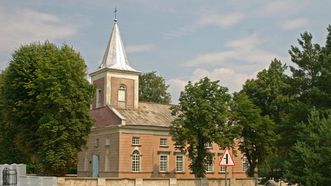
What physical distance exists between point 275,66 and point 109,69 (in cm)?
1875

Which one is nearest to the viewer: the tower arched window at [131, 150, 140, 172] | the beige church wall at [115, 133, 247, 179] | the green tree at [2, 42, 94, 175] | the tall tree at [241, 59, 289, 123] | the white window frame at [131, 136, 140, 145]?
the green tree at [2, 42, 94, 175]

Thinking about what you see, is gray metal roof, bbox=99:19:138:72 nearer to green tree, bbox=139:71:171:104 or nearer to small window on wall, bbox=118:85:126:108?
small window on wall, bbox=118:85:126:108

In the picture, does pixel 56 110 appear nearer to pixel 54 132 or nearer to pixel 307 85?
pixel 54 132

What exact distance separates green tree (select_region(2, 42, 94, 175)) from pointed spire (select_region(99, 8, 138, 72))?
14.8m

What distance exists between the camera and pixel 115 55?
60.4 metres

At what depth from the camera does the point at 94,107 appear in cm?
6031

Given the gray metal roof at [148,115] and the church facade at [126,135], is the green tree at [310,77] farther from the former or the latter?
the gray metal roof at [148,115]

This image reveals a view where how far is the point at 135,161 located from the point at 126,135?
3.02m

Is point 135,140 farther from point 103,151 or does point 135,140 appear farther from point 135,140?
point 103,151

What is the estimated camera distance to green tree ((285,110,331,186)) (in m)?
19.6

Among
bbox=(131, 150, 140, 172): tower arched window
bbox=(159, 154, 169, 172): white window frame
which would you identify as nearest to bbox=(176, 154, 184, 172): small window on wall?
bbox=(159, 154, 169, 172): white window frame

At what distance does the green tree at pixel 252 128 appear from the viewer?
47.4 m

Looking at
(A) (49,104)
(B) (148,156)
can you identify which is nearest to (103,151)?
(B) (148,156)

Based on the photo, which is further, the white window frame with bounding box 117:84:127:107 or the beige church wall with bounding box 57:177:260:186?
the white window frame with bounding box 117:84:127:107
